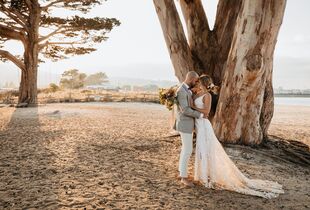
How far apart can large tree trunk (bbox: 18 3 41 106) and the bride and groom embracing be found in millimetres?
17356

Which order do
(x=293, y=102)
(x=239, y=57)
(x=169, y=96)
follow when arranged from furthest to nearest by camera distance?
(x=293, y=102) → (x=239, y=57) → (x=169, y=96)

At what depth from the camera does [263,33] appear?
23.6ft

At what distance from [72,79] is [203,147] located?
287ft

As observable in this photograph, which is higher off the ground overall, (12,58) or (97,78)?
(97,78)

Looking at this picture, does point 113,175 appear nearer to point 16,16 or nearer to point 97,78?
point 16,16

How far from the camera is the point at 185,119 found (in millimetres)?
4949

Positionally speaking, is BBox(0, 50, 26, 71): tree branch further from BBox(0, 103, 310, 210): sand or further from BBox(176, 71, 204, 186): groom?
BBox(176, 71, 204, 186): groom

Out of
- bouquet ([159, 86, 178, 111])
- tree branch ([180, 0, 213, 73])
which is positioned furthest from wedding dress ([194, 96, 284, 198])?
tree branch ([180, 0, 213, 73])

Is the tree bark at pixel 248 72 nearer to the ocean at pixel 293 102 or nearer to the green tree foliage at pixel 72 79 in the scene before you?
the ocean at pixel 293 102

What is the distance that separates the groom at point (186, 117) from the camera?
4.84 m

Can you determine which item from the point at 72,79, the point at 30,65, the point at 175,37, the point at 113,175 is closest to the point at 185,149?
the point at 113,175

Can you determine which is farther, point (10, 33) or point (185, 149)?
point (10, 33)

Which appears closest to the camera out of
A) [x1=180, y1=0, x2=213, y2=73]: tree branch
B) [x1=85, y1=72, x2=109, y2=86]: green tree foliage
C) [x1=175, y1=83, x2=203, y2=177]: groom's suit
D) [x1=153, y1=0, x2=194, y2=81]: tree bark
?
[x1=175, y1=83, x2=203, y2=177]: groom's suit

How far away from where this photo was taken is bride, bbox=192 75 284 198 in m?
4.95
